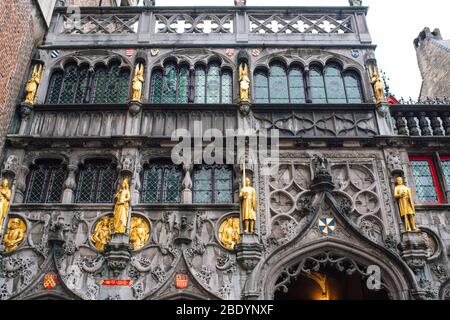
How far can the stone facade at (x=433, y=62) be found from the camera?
19.5 metres

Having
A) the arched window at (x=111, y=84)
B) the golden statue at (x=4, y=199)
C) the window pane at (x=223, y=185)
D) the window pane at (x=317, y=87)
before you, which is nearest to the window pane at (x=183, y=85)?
the arched window at (x=111, y=84)

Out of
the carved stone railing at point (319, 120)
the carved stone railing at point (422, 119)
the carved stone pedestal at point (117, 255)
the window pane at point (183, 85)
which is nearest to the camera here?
the carved stone pedestal at point (117, 255)

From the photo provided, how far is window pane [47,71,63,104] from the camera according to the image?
1435 cm

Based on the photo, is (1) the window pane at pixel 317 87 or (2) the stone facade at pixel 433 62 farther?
(2) the stone facade at pixel 433 62

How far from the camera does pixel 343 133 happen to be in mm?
13477

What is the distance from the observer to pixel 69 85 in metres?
14.7

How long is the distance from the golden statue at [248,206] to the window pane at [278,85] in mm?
3518

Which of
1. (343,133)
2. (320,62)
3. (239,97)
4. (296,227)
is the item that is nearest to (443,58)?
(320,62)

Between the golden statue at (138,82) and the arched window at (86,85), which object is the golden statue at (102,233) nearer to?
the golden statue at (138,82)

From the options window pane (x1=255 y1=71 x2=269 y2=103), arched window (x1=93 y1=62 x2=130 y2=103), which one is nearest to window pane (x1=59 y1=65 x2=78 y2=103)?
arched window (x1=93 y1=62 x2=130 y2=103)

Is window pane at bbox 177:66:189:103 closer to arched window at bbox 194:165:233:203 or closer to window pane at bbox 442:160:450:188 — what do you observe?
arched window at bbox 194:165:233:203

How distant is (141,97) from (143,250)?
503cm

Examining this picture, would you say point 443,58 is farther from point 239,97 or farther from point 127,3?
point 127,3

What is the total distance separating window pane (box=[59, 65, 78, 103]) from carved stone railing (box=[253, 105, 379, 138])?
617 centimetres
